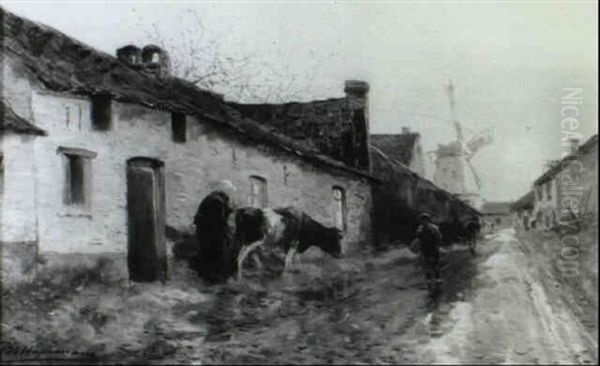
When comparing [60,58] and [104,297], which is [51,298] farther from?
[60,58]

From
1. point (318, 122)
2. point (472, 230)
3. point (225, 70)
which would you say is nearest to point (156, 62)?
point (225, 70)

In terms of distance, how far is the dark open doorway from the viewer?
7051 millimetres

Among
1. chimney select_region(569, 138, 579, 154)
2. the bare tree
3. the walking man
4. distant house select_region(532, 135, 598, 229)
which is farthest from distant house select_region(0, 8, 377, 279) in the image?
chimney select_region(569, 138, 579, 154)

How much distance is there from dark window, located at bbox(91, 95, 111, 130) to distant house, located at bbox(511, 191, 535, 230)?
3514 millimetres

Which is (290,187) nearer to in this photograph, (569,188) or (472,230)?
(472,230)

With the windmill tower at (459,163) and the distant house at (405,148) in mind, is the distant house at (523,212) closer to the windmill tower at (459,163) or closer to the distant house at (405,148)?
the windmill tower at (459,163)

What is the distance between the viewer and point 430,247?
23.1 ft

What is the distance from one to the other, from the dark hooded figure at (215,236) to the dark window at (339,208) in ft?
3.39

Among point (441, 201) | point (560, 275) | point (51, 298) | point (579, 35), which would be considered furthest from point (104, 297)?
point (579, 35)

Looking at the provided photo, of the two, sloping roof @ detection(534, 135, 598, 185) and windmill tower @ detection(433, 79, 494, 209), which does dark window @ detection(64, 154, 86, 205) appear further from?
sloping roof @ detection(534, 135, 598, 185)

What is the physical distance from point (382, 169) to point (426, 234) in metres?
0.98

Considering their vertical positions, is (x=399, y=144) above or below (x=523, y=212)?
above

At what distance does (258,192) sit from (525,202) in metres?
2.32

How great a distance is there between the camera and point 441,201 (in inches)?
288
